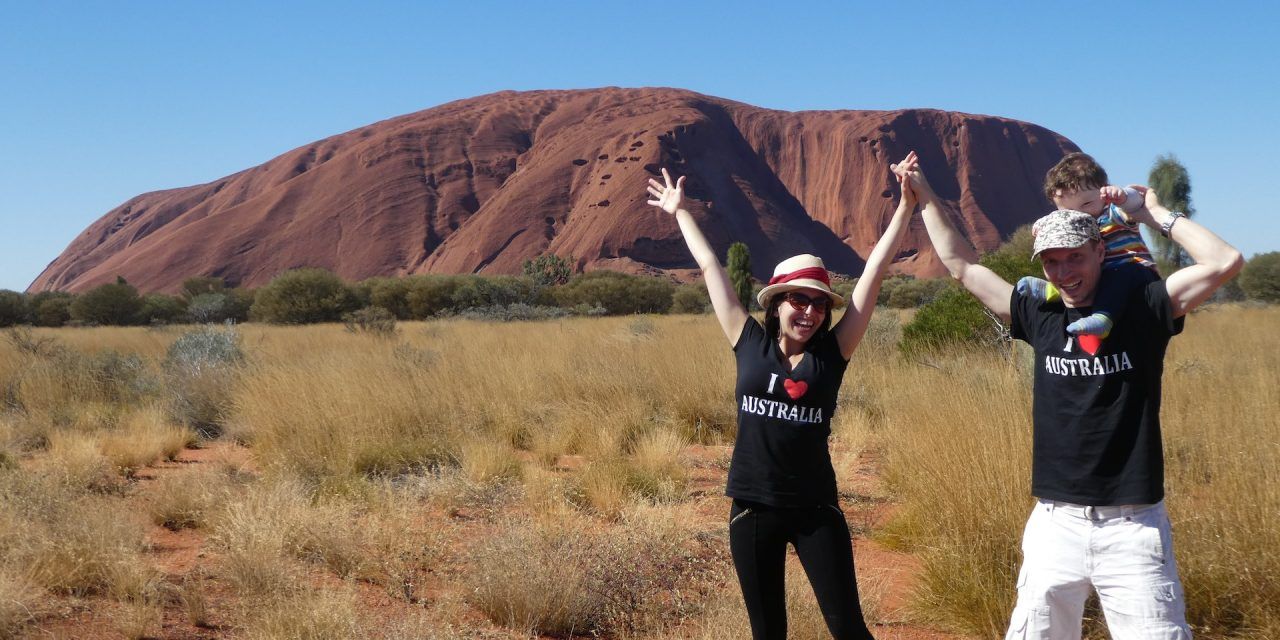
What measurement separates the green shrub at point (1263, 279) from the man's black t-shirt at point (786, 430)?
1522 inches

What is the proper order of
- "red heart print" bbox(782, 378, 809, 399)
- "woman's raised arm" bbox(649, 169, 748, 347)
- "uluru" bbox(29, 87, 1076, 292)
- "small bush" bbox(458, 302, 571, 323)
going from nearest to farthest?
1. "red heart print" bbox(782, 378, 809, 399)
2. "woman's raised arm" bbox(649, 169, 748, 347)
3. "small bush" bbox(458, 302, 571, 323)
4. "uluru" bbox(29, 87, 1076, 292)

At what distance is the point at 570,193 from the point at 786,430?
91516 millimetres

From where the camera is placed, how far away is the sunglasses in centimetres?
280

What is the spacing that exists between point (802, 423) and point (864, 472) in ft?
15.4

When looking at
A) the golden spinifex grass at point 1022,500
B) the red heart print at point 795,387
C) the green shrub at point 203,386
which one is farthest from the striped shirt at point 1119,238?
the green shrub at point 203,386

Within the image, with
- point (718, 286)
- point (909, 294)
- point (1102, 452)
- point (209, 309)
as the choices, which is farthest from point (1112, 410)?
point (909, 294)

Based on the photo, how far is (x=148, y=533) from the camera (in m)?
5.45

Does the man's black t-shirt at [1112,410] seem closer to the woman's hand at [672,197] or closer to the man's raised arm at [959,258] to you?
the man's raised arm at [959,258]

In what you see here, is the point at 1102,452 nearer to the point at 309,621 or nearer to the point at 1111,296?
the point at 1111,296

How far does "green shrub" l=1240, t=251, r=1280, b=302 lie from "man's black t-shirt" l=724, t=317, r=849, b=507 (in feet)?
127

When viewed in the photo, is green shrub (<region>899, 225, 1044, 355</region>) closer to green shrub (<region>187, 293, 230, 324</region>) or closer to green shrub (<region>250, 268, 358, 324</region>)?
green shrub (<region>250, 268, 358, 324</region>)

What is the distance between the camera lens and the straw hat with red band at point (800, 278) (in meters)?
2.75

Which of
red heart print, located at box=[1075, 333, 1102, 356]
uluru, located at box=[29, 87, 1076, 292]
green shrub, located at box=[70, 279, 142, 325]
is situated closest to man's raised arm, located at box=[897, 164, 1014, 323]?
red heart print, located at box=[1075, 333, 1102, 356]

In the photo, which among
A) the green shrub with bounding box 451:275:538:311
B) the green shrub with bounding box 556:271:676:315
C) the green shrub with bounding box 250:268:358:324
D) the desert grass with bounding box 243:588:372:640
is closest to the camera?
the desert grass with bounding box 243:588:372:640
